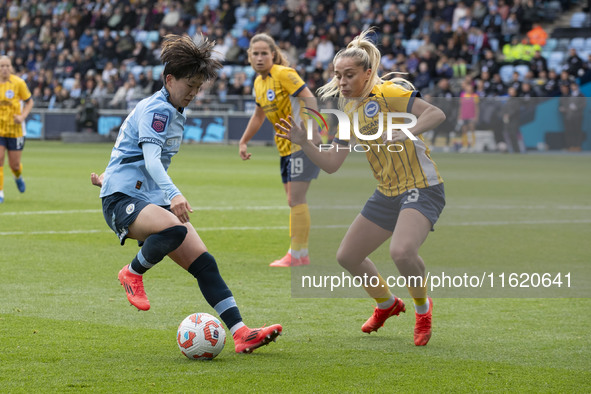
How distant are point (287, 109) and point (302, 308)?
3.09 m

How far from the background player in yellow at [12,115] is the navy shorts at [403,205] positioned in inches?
363

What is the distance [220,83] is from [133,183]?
2547 cm

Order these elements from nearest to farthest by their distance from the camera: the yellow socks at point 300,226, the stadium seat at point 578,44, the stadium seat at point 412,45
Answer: the yellow socks at point 300,226
the stadium seat at point 578,44
the stadium seat at point 412,45

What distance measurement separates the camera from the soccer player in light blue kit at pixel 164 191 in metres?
4.94

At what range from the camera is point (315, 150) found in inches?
217

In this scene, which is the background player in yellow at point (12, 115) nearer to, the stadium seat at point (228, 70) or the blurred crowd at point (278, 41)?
the blurred crowd at point (278, 41)

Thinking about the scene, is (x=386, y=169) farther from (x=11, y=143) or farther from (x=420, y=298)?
(x=11, y=143)

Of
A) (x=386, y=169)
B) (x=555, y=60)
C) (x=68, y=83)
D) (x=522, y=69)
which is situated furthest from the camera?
(x=68, y=83)

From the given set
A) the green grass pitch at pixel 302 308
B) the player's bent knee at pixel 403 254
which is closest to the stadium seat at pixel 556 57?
the green grass pitch at pixel 302 308

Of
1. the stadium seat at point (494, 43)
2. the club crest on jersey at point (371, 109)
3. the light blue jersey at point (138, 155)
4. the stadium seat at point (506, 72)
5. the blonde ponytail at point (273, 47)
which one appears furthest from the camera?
the stadium seat at point (494, 43)

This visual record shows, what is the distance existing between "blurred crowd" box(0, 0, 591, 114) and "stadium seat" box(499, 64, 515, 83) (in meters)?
0.04

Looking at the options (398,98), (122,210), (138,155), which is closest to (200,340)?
(122,210)

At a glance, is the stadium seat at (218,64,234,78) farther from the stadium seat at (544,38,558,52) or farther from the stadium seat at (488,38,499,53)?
the stadium seat at (544,38,558,52)

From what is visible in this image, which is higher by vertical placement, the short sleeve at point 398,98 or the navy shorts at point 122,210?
the short sleeve at point 398,98
